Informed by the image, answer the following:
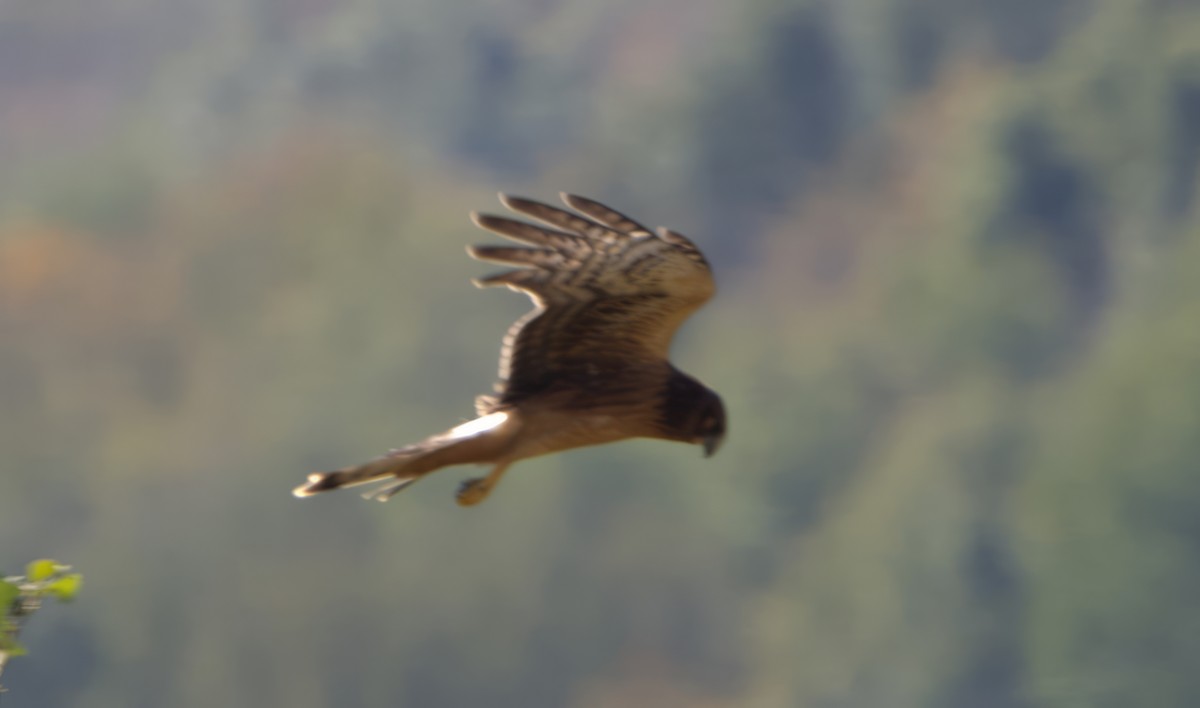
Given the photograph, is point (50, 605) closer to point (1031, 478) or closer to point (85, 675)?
point (85, 675)

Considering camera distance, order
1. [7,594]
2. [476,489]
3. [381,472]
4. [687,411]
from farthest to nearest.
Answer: [687,411]
[476,489]
[381,472]
[7,594]

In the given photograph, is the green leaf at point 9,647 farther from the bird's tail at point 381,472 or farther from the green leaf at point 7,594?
the bird's tail at point 381,472

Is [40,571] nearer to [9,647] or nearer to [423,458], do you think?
[9,647]

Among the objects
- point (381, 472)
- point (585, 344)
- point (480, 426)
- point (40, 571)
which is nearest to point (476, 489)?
point (480, 426)

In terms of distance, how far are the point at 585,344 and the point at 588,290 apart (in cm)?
17

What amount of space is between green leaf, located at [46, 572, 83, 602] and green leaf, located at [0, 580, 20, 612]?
12cm

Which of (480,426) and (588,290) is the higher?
(588,290)

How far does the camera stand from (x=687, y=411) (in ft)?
15.4

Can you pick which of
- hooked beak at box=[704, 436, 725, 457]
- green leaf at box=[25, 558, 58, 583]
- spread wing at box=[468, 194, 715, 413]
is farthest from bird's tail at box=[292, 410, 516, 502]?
green leaf at box=[25, 558, 58, 583]

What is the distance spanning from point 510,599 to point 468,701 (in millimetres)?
A: 986

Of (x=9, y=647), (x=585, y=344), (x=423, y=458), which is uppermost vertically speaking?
(x=585, y=344)

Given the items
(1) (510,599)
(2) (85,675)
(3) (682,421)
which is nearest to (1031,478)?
(1) (510,599)

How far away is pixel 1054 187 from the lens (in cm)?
2069

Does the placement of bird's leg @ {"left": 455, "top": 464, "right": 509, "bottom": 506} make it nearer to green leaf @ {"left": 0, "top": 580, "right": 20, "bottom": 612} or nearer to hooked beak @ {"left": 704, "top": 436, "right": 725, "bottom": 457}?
hooked beak @ {"left": 704, "top": 436, "right": 725, "bottom": 457}
